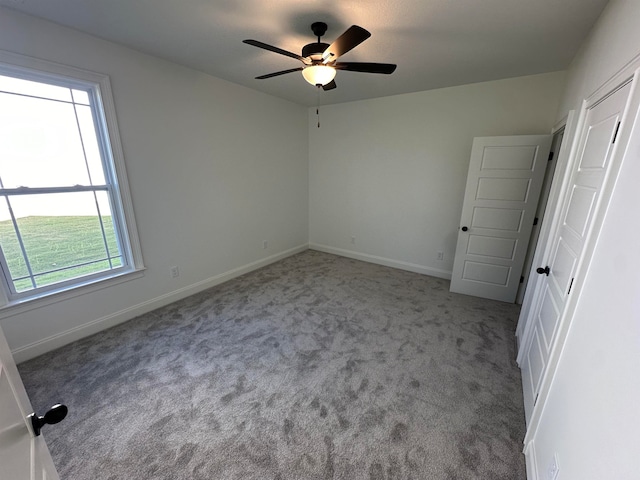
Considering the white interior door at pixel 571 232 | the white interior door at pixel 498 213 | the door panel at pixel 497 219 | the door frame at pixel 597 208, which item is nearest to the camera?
the door frame at pixel 597 208

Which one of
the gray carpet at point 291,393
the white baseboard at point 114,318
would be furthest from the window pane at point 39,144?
the gray carpet at point 291,393

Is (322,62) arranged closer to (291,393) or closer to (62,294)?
(291,393)

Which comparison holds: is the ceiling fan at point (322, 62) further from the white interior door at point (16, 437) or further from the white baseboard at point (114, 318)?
the white baseboard at point (114, 318)

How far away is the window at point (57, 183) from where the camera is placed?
1987 mm

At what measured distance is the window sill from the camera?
6.72ft

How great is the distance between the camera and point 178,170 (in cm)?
293

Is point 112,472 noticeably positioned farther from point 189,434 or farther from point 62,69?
point 62,69

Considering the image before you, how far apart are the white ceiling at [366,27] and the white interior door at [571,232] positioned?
33.8 inches

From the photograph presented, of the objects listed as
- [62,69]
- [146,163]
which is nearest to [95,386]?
[146,163]

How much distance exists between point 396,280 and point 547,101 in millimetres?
2651

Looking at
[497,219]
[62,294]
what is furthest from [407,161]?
[62,294]

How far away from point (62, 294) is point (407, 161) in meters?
4.15

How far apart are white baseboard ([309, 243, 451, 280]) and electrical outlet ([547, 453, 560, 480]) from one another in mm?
2790

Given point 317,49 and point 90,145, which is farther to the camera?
point 90,145
